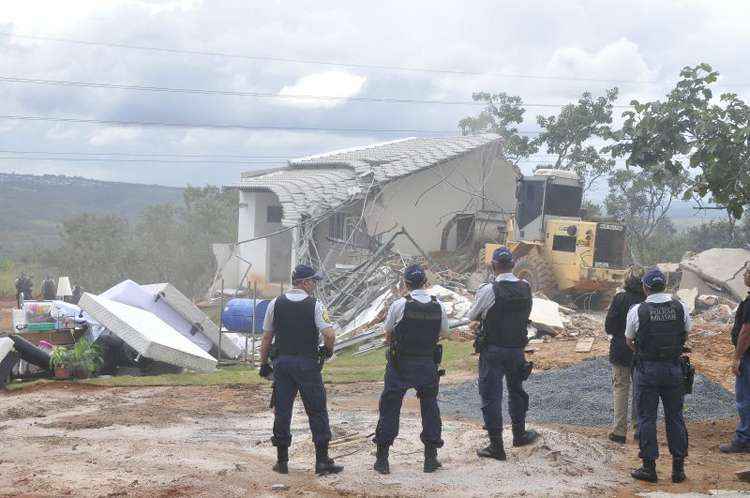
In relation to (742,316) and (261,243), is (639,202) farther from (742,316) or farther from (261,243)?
(742,316)

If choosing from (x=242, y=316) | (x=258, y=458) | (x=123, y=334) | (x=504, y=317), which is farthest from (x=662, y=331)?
(x=242, y=316)

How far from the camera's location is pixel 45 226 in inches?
3514

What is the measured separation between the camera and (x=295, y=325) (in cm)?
745

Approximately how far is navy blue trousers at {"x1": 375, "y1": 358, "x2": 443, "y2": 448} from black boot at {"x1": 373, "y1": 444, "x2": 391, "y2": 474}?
47 mm

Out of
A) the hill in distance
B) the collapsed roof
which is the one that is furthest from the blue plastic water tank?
the hill in distance

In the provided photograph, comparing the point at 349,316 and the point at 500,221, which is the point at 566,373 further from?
the point at 500,221

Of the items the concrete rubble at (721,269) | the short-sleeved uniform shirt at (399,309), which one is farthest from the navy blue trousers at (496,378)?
the concrete rubble at (721,269)

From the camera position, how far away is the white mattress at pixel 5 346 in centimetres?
1277

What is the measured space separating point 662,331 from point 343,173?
25.2 m

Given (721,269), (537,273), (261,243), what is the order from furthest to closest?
(261,243), (721,269), (537,273)

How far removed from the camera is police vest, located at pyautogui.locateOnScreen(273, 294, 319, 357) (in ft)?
24.5

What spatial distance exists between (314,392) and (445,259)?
20.7 m

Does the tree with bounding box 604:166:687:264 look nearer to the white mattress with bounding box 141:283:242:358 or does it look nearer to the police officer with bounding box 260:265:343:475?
the white mattress with bounding box 141:283:242:358

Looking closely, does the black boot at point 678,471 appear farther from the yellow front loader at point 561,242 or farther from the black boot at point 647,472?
the yellow front loader at point 561,242
